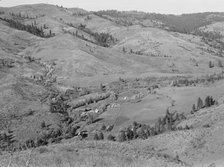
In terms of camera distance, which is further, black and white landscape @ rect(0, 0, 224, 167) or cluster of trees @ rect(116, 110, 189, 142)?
cluster of trees @ rect(116, 110, 189, 142)

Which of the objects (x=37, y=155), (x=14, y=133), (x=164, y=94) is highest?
(x=37, y=155)

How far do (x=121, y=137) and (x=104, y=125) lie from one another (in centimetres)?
2831

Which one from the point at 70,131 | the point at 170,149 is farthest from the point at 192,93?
the point at 170,149

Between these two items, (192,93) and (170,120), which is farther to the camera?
(192,93)

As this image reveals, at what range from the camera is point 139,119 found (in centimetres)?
12025

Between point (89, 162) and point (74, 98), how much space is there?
145m

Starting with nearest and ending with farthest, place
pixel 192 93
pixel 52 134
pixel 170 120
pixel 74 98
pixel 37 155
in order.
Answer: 1. pixel 37 155
2. pixel 170 120
3. pixel 52 134
4. pixel 192 93
5. pixel 74 98

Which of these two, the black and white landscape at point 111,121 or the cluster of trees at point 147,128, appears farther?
the cluster of trees at point 147,128

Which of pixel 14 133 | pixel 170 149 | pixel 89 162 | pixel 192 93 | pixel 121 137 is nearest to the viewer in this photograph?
pixel 89 162

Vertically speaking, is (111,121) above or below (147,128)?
below

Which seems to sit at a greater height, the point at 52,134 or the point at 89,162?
the point at 89,162

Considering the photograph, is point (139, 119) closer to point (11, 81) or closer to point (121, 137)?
point (121, 137)

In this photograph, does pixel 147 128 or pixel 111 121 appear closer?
pixel 147 128

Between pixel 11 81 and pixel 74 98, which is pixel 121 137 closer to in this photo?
pixel 74 98
